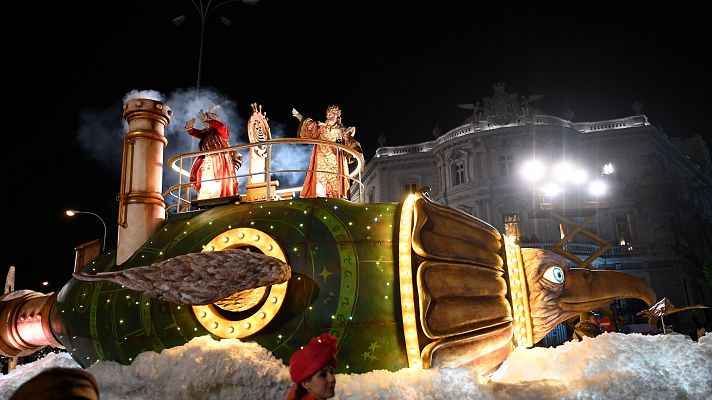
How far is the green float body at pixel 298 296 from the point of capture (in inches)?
165

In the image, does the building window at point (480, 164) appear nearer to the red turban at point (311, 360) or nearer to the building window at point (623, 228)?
the building window at point (623, 228)

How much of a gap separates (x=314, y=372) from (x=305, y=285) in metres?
1.75

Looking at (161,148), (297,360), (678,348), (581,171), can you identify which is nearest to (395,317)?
(297,360)

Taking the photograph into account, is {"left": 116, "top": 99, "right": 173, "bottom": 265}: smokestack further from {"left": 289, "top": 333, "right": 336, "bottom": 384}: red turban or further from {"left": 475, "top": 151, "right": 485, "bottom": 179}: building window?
{"left": 475, "top": 151, "right": 485, "bottom": 179}: building window

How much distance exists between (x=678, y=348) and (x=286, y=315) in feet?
12.1

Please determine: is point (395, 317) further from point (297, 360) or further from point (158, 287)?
point (158, 287)

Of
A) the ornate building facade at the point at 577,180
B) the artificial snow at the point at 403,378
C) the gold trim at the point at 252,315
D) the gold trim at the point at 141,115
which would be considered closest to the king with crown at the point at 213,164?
the gold trim at the point at 141,115

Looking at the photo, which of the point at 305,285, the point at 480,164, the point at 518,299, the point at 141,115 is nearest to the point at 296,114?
the point at 141,115

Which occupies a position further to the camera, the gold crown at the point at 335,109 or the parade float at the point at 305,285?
the gold crown at the point at 335,109

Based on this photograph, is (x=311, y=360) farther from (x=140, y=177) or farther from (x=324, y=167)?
(x=324, y=167)

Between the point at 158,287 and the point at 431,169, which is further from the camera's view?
the point at 431,169

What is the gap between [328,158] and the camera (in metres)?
7.18

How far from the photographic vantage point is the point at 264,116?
291 inches

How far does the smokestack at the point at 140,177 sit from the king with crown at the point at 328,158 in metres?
2.05
